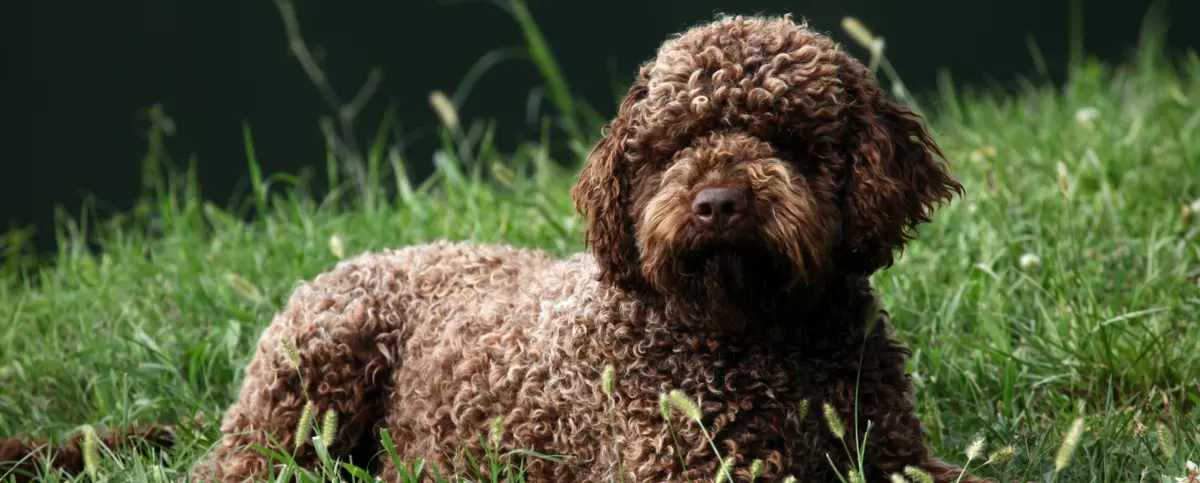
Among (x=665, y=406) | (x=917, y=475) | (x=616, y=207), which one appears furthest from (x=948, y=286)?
(x=665, y=406)

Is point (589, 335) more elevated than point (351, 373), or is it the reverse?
point (589, 335)

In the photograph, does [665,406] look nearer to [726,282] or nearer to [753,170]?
[726,282]

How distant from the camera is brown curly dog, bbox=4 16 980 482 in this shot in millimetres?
2729

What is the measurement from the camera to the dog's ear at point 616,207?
2.95 m

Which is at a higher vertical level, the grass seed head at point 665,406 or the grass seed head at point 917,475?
the grass seed head at point 665,406

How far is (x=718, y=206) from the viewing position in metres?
2.62

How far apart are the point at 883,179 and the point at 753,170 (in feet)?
1.03

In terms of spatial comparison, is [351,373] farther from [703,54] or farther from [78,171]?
[78,171]

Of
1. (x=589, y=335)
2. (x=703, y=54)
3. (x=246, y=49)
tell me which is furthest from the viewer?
(x=246, y=49)

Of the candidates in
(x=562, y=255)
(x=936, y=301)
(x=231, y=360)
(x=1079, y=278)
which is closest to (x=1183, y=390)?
(x=1079, y=278)

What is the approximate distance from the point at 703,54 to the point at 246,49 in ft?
22.5

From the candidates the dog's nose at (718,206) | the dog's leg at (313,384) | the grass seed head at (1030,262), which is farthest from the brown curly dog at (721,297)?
the grass seed head at (1030,262)

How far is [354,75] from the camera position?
9.03 metres

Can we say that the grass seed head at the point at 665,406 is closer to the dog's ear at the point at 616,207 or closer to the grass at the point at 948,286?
the dog's ear at the point at 616,207
